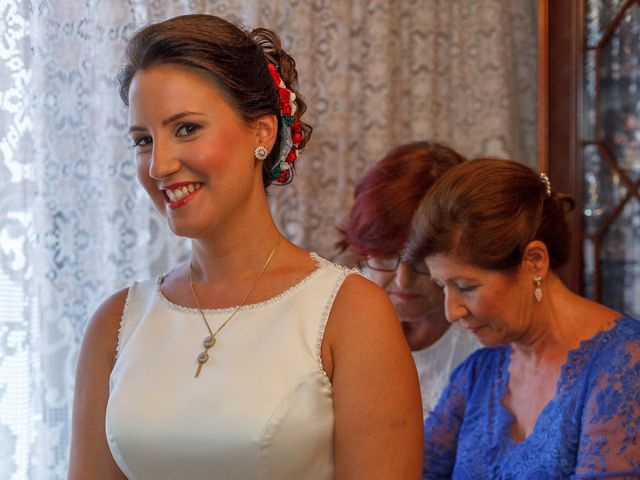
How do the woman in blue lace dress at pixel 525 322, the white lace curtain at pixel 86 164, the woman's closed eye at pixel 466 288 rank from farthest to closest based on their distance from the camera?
the white lace curtain at pixel 86 164
the woman's closed eye at pixel 466 288
the woman in blue lace dress at pixel 525 322

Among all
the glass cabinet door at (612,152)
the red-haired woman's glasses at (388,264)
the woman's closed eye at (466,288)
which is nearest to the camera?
the woman's closed eye at (466,288)

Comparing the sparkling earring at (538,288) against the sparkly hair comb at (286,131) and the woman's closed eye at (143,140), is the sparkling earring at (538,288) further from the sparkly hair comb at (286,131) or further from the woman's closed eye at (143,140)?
the woman's closed eye at (143,140)

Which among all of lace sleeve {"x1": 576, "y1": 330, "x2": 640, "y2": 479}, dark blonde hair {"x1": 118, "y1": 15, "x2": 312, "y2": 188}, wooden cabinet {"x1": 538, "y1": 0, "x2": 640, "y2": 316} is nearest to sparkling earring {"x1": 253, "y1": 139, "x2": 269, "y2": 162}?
dark blonde hair {"x1": 118, "y1": 15, "x2": 312, "y2": 188}

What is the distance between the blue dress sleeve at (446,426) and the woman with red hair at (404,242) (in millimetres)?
213

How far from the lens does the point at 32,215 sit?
6.69 feet

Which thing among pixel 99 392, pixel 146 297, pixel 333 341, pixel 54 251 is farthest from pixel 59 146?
pixel 333 341

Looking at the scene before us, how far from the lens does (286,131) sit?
1.66 meters

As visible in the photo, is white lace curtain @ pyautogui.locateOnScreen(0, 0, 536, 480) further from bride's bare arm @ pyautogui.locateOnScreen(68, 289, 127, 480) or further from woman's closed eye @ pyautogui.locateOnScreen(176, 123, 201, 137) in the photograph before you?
woman's closed eye @ pyautogui.locateOnScreen(176, 123, 201, 137)

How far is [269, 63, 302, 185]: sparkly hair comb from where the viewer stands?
1.65 m

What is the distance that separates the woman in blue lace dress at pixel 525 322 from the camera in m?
1.77

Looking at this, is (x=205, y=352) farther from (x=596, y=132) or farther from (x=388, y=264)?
(x=596, y=132)

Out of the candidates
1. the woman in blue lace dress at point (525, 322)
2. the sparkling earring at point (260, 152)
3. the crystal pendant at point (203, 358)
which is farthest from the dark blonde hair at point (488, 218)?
the crystal pendant at point (203, 358)

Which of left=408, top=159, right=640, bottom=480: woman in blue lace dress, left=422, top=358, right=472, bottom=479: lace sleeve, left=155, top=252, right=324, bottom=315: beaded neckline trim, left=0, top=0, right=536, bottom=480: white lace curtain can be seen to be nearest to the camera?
left=155, top=252, right=324, bottom=315: beaded neckline trim

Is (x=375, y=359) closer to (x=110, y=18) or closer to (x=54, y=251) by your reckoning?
(x=54, y=251)
